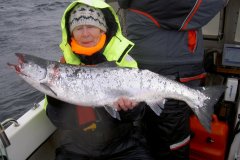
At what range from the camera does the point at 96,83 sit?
109 inches

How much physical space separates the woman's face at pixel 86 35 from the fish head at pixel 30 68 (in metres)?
0.59

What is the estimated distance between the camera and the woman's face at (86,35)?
3104mm

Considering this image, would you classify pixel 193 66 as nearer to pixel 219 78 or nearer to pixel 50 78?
pixel 50 78

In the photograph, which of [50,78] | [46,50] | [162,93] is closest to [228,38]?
[162,93]

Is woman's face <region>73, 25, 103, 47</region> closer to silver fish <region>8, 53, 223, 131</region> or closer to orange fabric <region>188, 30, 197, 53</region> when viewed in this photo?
silver fish <region>8, 53, 223, 131</region>

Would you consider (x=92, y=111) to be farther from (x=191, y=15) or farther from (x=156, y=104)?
(x=191, y=15)

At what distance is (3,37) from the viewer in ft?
44.8

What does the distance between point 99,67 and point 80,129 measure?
0.68 metres

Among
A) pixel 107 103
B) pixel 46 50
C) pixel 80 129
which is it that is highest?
pixel 107 103

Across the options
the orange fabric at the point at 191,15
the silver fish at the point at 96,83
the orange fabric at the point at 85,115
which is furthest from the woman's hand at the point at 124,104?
the orange fabric at the point at 191,15

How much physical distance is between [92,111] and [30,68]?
30.0 inches

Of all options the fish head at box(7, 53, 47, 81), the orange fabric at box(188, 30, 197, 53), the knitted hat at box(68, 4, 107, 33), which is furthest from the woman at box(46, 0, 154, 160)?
the orange fabric at box(188, 30, 197, 53)

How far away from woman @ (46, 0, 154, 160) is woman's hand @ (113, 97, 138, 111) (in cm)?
7

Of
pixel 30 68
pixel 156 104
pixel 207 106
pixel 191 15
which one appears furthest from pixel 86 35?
pixel 207 106
